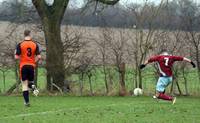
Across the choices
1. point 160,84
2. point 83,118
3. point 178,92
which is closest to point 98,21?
point 178,92

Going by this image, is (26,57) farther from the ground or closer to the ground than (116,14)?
closer to the ground

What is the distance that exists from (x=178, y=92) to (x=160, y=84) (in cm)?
1297

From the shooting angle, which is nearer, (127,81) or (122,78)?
(122,78)

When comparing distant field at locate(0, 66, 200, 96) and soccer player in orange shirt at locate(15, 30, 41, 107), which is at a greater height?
soccer player in orange shirt at locate(15, 30, 41, 107)

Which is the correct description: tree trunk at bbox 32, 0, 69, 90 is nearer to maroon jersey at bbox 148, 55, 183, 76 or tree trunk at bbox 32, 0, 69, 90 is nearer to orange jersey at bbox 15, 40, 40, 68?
maroon jersey at bbox 148, 55, 183, 76

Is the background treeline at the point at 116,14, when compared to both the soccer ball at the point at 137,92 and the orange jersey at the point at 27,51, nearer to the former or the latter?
the soccer ball at the point at 137,92

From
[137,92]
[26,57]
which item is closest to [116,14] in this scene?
[137,92]

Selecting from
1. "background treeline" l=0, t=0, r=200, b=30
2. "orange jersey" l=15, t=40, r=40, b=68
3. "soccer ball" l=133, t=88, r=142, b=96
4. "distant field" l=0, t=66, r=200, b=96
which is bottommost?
"soccer ball" l=133, t=88, r=142, b=96

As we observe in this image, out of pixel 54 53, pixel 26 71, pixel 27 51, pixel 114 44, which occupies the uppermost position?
pixel 114 44

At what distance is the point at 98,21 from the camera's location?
36750 millimetres

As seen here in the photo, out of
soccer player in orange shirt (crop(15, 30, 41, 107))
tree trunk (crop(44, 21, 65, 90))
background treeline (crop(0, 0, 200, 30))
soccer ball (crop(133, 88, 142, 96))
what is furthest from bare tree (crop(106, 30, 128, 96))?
soccer player in orange shirt (crop(15, 30, 41, 107))

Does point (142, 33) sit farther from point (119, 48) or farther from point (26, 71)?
point (26, 71)

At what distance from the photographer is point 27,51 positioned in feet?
58.8

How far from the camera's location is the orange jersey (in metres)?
17.9
